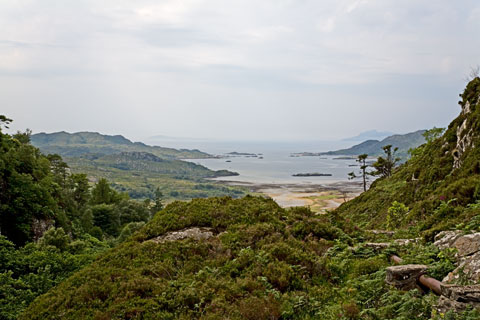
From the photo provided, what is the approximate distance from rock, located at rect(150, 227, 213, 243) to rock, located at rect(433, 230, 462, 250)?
7359 mm

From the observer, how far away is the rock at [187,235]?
1155 cm

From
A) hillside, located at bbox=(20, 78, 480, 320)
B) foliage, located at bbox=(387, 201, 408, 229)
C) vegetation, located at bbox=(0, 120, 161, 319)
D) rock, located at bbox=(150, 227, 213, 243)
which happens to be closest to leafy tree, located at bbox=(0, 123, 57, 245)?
vegetation, located at bbox=(0, 120, 161, 319)

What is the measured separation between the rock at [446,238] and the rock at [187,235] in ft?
24.1

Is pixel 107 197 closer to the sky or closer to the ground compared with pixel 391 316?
closer to the ground

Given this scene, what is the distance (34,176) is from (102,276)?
36.5 metres

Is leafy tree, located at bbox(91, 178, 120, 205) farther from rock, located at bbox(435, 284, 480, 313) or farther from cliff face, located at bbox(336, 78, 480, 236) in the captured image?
rock, located at bbox(435, 284, 480, 313)

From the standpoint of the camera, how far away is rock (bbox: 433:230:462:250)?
8778 mm

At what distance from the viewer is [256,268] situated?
9.24m

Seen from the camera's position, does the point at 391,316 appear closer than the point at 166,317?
Yes

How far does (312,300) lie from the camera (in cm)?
775

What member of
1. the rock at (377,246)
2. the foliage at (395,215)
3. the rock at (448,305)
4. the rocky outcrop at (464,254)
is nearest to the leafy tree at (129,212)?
the foliage at (395,215)

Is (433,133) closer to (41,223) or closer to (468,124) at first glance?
(468,124)

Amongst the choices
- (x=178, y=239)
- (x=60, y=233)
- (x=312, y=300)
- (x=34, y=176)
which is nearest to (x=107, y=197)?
(x=34, y=176)

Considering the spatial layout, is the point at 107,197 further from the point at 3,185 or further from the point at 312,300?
the point at 312,300
